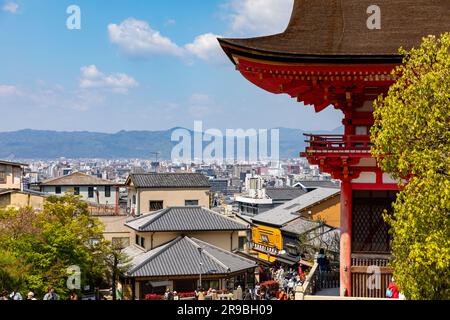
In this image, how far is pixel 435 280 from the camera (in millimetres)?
11070

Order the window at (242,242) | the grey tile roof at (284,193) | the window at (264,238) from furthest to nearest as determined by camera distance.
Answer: the grey tile roof at (284,193), the window at (264,238), the window at (242,242)

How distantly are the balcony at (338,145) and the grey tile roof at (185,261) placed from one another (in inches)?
863

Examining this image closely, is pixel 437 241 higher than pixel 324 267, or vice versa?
pixel 437 241

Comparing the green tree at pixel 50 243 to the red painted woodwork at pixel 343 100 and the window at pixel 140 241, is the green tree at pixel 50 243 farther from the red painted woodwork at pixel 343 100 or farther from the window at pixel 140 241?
the red painted woodwork at pixel 343 100

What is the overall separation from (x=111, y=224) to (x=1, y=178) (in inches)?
630

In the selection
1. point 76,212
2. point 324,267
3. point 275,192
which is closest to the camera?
point 324,267

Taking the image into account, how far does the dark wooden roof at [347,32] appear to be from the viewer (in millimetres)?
15461

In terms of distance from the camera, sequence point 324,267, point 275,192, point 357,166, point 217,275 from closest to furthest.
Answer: point 357,166, point 324,267, point 217,275, point 275,192

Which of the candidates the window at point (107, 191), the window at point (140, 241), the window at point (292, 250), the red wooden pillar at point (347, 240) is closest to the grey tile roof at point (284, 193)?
the window at point (107, 191)

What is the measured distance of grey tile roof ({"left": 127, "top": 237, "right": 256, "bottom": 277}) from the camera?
37.3 metres

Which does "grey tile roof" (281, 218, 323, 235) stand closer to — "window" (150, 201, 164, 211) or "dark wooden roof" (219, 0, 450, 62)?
"window" (150, 201, 164, 211)

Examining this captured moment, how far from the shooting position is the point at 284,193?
81438 millimetres
